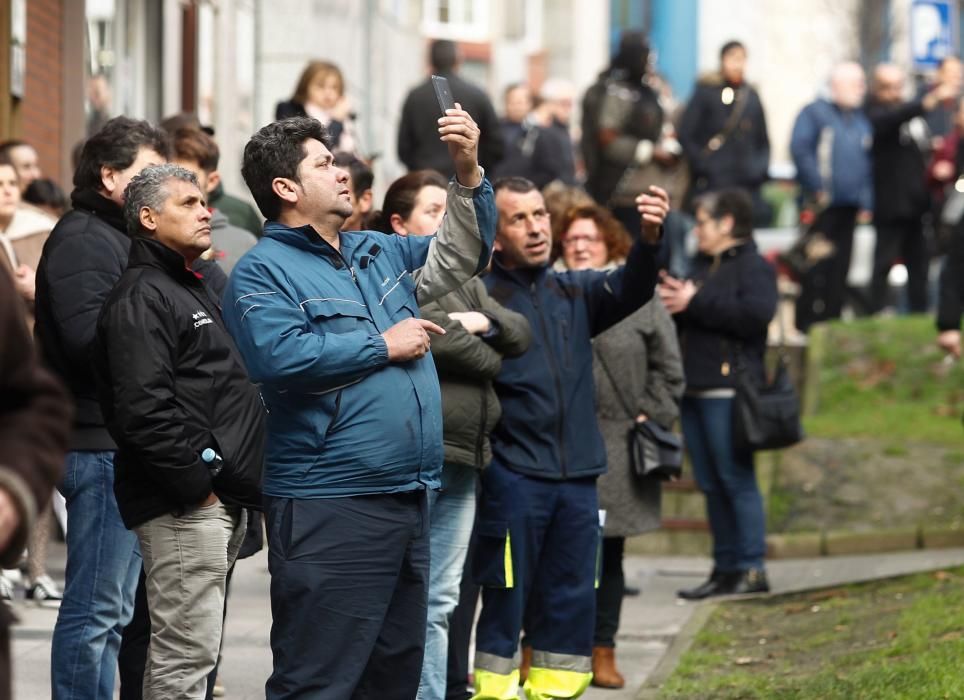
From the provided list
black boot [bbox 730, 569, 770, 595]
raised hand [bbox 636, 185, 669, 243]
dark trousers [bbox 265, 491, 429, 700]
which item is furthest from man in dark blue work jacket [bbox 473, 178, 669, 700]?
black boot [bbox 730, 569, 770, 595]

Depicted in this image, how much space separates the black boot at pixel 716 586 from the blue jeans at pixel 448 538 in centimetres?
378

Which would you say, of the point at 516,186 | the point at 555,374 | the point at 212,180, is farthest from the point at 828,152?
the point at 555,374

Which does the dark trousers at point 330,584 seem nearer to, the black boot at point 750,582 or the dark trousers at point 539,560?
the dark trousers at point 539,560

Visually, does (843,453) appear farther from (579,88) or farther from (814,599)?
(579,88)

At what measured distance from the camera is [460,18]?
5053cm

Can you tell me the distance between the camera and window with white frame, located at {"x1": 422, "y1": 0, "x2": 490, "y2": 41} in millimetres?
50156

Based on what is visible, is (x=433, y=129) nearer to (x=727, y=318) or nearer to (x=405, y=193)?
(x=727, y=318)

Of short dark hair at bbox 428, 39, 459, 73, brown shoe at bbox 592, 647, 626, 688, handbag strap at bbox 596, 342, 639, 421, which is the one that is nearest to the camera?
brown shoe at bbox 592, 647, 626, 688

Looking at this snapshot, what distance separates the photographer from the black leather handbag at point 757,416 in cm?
1041

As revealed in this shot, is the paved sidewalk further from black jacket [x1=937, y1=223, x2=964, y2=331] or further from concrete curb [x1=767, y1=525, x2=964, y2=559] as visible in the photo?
black jacket [x1=937, y1=223, x2=964, y2=331]

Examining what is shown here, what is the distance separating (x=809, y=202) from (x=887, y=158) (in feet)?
2.54

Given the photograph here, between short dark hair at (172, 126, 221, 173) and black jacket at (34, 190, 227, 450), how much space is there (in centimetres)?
139

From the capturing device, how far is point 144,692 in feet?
19.2

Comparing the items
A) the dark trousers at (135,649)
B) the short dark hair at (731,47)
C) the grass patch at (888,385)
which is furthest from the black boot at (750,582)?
the short dark hair at (731,47)
